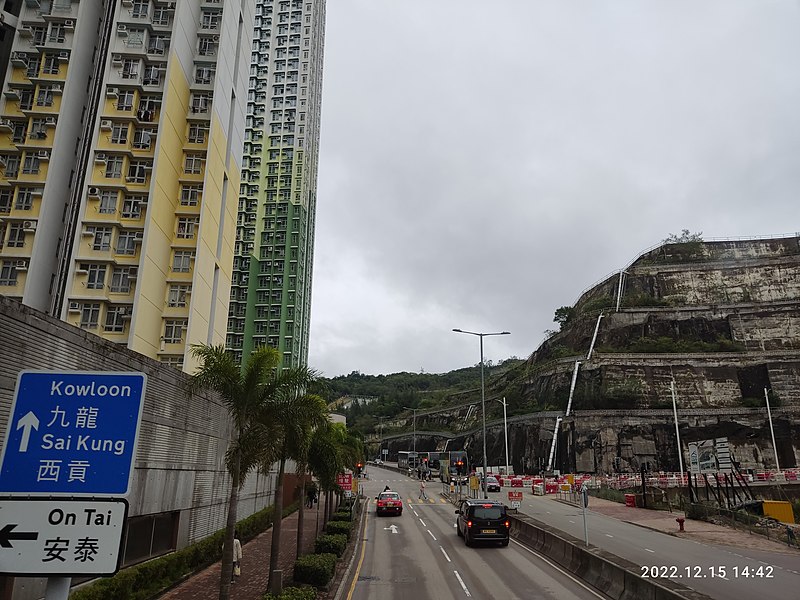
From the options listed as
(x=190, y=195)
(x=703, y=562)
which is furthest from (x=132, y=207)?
(x=703, y=562)

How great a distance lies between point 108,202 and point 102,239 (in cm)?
268

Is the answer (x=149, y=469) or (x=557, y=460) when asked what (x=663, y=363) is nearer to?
(x=557, y=460)

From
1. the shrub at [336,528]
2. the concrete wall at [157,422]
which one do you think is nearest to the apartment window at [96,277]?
the concrete wall at [157,422]

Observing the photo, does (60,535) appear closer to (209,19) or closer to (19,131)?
A: (19,131)

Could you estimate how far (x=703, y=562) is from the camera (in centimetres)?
2022

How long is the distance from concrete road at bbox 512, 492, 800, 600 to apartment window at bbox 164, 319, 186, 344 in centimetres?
2657

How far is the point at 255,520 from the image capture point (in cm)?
2716

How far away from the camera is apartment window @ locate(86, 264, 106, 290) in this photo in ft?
119

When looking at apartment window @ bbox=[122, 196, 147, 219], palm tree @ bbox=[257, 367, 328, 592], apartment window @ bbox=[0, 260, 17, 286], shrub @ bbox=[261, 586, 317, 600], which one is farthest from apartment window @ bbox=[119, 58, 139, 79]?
shrub @ bbox=[261, 586, 317, 600]

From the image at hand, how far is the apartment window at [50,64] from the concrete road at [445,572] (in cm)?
3839

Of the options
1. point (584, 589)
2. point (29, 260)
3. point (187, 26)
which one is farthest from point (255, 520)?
point (187, 26)

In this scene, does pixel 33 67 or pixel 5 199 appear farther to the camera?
pixel 33 67

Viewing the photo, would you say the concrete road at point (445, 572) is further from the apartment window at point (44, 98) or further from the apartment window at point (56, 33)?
the apartment window at point (56, 33)

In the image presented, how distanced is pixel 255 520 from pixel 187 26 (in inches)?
1374
